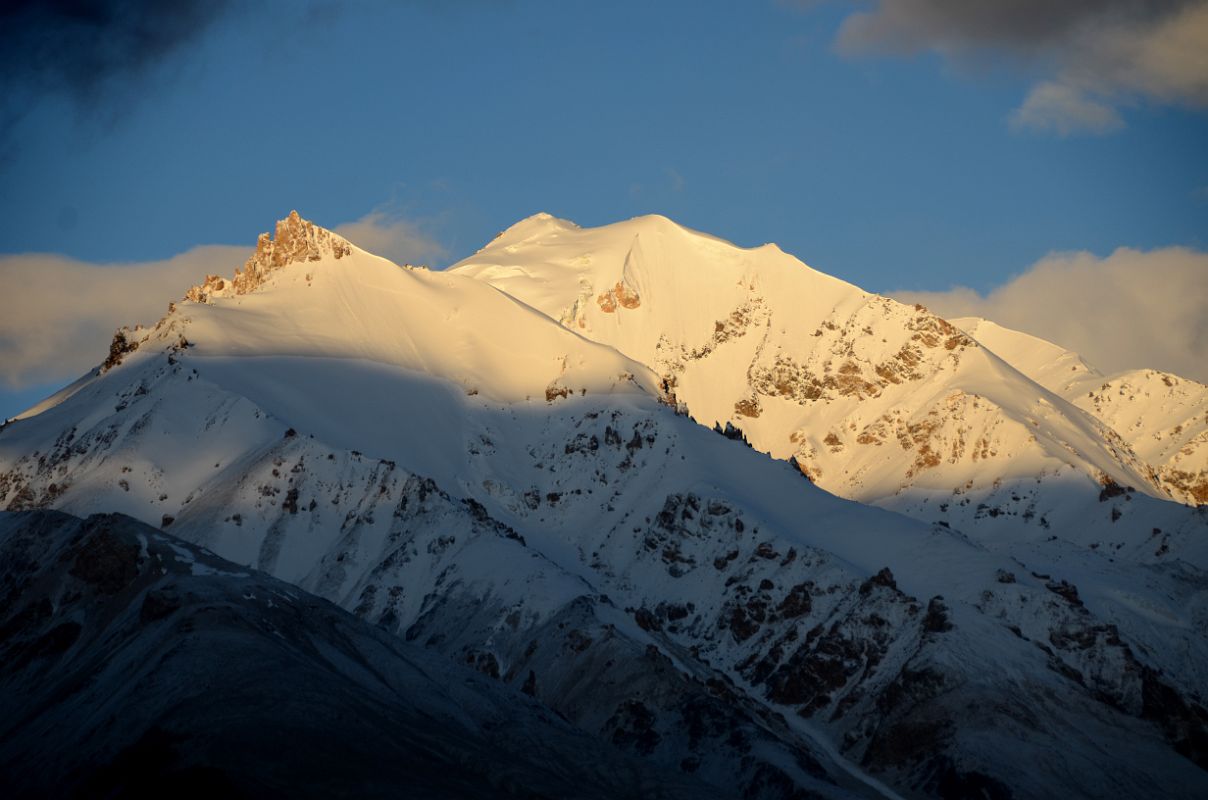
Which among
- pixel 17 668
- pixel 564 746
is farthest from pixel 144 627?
pixel 564 746

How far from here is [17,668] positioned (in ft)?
650

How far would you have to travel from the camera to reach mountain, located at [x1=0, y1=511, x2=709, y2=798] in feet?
476

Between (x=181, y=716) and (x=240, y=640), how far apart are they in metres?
19.1

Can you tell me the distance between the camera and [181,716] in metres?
151

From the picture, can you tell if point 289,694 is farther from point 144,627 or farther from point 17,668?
point 17,668

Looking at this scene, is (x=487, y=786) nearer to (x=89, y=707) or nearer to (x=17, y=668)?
(x=89, y=707)

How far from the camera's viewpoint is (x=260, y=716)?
15112 cm

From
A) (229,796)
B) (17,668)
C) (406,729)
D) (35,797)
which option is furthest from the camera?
(17,668)

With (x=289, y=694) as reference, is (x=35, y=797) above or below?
below

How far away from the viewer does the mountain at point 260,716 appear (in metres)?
145

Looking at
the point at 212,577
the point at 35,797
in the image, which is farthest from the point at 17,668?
the point at 35,797

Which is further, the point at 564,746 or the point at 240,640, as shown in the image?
the point at 564,746

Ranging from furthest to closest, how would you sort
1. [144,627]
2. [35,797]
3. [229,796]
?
[144,627] < [35,797] < [229,796]

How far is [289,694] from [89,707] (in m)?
18.9
